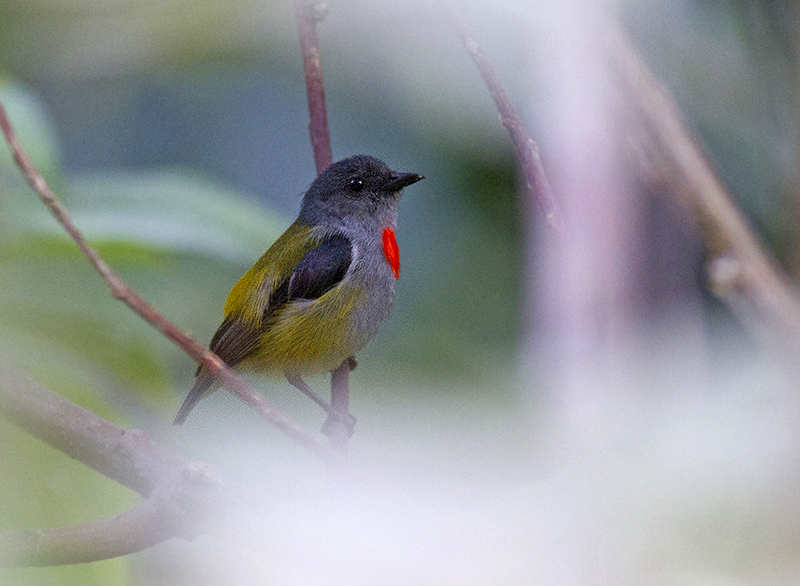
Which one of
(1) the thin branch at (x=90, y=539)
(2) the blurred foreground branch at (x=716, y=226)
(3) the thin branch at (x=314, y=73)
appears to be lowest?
(1) the thin branch at (x=90, y=539)

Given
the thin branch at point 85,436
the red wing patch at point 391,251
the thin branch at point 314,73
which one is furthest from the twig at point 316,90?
the thin branch at point 85,436

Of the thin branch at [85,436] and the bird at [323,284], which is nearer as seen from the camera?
the thin branch at [85,436]

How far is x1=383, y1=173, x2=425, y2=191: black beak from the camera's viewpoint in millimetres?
726

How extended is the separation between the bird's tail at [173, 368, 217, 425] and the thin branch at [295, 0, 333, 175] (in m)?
0.20

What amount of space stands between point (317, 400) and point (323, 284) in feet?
0.42

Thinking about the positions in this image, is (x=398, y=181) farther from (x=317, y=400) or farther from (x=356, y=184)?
(x=317, y=400)

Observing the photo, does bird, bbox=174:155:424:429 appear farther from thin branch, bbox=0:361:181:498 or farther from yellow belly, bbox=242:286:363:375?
thin branch, bbox=0:361:181:498

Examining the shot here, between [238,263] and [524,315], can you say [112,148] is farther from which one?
[524,315]

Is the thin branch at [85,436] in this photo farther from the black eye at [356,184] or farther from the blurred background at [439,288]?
the black eye at [356,184]

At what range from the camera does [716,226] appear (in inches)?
15.0

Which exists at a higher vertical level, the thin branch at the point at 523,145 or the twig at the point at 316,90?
the twig at the point at 316,90

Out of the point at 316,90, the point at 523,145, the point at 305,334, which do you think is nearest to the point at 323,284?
the point at 305,334

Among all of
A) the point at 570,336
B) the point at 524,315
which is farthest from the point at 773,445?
A: the point at 524,315

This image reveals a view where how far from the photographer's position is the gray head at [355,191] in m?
0.74
